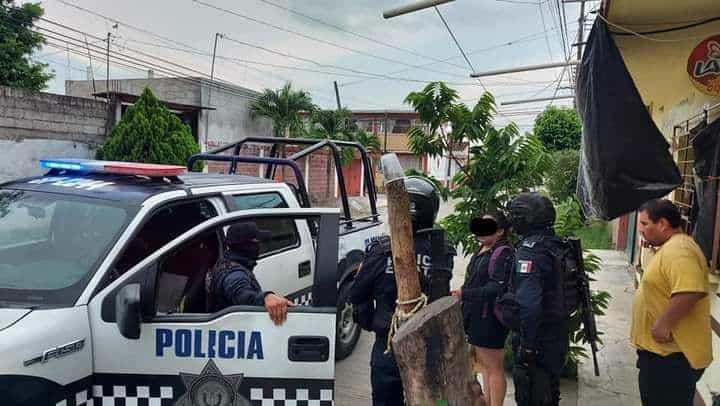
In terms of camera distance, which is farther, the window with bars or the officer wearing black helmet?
the window with bars

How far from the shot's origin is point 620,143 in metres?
3.68

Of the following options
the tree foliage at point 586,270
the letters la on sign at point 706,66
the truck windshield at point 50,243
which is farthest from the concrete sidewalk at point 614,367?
the truck windshield at point 50,243

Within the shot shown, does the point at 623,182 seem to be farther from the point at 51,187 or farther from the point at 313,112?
the point at 313,112

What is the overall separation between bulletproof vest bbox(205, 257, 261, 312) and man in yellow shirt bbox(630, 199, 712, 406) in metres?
2.03

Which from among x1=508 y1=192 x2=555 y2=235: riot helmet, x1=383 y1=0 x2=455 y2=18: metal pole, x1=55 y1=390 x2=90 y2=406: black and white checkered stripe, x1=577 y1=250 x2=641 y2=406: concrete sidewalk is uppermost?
x1=383 y1=0 x2=455 y2=18: metal pole

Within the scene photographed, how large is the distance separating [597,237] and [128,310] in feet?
44.0

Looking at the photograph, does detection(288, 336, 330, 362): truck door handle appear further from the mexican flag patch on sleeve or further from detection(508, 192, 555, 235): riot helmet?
detection(508, 192, 555, 235): riot helmet

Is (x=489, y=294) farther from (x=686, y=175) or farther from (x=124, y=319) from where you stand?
(x=686, y=175)

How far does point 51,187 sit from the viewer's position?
2.93m

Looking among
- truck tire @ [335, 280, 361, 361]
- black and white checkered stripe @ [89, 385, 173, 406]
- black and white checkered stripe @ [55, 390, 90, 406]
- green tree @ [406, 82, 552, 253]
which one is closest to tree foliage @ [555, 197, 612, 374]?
green tree @ [406, 82, 552, 253]

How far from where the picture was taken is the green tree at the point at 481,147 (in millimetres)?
4469

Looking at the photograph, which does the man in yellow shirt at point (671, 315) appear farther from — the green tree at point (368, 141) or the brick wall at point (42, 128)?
the green tree at point (368, 141)

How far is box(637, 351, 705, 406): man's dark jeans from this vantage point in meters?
2.81

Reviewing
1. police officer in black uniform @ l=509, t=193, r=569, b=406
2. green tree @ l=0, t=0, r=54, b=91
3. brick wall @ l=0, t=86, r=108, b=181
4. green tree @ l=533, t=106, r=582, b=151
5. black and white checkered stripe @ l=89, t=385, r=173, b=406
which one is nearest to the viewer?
black and white checkered stripe @ l=89, t=385, r=173, b=406
